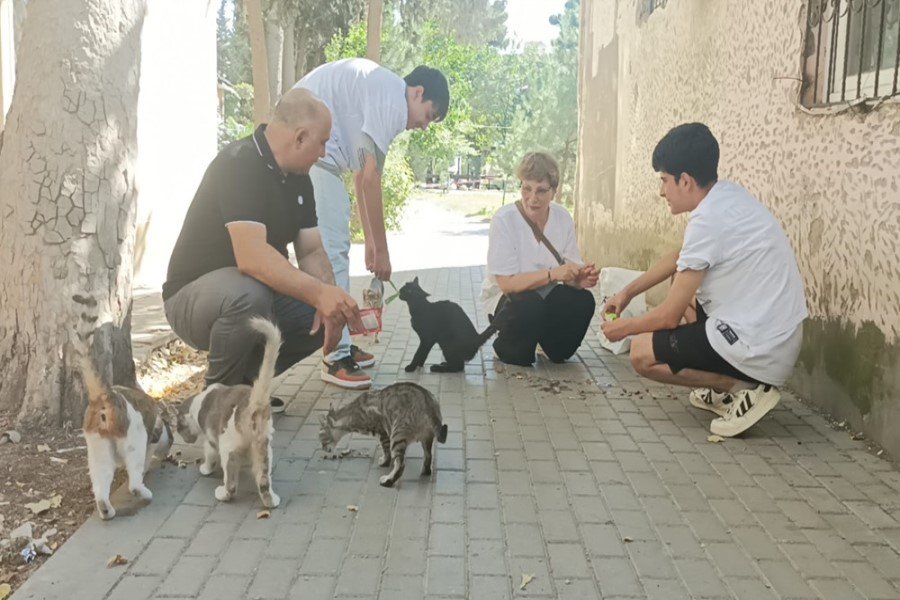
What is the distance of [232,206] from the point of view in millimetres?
4188

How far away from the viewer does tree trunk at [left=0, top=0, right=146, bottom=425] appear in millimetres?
4379

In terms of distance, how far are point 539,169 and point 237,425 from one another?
340 centimetres

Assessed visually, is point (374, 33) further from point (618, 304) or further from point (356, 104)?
point (618, 304)

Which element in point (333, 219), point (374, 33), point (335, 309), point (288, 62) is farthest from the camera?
point (288, 62)

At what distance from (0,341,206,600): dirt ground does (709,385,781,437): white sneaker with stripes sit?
3.19 meters

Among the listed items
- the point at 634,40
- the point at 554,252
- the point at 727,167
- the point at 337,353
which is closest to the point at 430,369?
the point at 337,353

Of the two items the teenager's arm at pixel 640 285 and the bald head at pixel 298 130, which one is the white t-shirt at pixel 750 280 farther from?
the bald head at pixel 298 130

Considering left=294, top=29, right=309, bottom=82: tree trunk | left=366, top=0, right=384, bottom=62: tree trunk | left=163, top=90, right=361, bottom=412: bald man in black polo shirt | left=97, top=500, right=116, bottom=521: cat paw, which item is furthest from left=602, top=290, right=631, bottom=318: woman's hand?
left=294, top=29, right=309, bottom=82: tree trunk

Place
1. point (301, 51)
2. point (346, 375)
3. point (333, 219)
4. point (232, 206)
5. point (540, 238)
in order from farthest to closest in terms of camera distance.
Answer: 1. point (301, 51)
2. point (540, 238)
3. point (333, 219)
4. point (346, 375)
5. point (232, 206)

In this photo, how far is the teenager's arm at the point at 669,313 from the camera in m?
4.58

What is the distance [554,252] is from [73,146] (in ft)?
11.1

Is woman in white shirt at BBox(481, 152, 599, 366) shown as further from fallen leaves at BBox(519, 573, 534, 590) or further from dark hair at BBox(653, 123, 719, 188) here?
fallen leaves at BBox(519, 573, 534, 590)

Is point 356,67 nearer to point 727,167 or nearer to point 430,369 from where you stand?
point 430,369

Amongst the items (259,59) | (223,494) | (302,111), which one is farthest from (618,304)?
(259,59)
